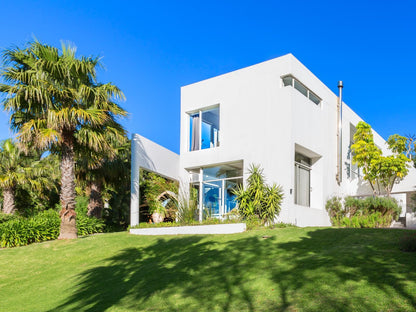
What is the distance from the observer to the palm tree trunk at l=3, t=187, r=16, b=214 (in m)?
21.3

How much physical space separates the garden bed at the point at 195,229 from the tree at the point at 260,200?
100cm

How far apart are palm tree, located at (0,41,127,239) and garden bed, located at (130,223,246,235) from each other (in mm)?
2819

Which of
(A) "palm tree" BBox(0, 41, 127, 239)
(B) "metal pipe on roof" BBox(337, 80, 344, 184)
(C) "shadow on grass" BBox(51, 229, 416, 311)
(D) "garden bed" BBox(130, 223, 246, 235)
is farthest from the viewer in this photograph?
(B) "metal pipe on roof" BBox(337, 80, 344, 184)

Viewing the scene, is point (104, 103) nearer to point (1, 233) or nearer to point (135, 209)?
point (135, 209)

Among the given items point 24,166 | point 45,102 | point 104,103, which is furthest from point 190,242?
point 24,166

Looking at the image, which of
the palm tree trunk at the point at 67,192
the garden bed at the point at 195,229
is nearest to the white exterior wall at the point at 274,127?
the garden bed at the point at 195,229

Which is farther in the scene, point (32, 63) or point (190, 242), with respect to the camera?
point (32, 63)

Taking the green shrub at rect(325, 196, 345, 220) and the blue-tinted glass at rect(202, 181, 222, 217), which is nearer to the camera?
the green shrub at rect(325, 196, 345, 220)

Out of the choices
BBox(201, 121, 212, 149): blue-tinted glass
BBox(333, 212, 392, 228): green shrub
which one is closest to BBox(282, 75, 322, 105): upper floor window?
BBox(201, 121, 212, 149): blue-tinted glass

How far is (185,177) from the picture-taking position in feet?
64.6

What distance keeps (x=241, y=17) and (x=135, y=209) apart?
1190cm

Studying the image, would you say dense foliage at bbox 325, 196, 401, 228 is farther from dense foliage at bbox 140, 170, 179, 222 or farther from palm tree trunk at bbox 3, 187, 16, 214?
palm tree trunk at bbox 3, 187, 16, 214

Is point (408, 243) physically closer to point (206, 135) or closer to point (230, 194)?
point (230, 194)

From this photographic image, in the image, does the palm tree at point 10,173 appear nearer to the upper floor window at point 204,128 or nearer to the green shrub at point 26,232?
the green shrub at point 26,232
